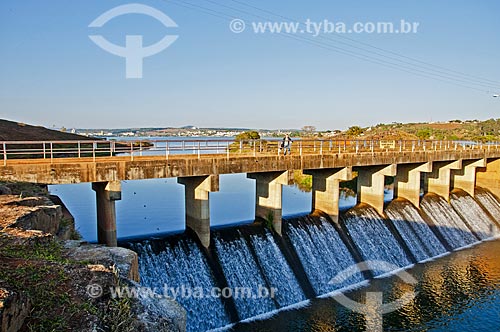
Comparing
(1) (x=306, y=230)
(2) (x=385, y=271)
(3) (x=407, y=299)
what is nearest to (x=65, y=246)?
(1) (x=306, y=230)

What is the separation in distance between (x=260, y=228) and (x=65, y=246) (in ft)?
45.2

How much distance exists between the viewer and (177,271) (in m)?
18.5

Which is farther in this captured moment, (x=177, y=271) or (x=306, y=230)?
(x=306, y=230)

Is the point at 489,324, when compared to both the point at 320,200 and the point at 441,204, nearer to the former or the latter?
the point at 320,200

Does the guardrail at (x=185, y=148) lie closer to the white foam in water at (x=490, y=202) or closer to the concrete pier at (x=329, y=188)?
the concrete pier at (x=329, y=188)

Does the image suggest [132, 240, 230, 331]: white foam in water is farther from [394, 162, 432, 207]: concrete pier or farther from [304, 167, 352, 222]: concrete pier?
[394, 162, 432, 207]: concrete pier

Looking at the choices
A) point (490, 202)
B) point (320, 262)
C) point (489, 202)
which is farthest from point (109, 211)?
point (490, 202)

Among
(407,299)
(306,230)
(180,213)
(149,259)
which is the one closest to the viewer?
(149,259)

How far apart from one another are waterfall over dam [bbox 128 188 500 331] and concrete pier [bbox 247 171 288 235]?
2.37 ft

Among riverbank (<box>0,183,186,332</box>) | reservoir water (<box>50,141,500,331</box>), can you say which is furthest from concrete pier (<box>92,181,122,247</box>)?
riverbank (<box>0,183,186,332</box>)

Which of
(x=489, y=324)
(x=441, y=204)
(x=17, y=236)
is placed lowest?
(x=489, y=324)

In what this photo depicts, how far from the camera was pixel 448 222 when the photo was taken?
111 feet

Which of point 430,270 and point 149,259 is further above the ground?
point 149,259

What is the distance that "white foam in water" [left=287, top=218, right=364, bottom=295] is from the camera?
22.3 metres
